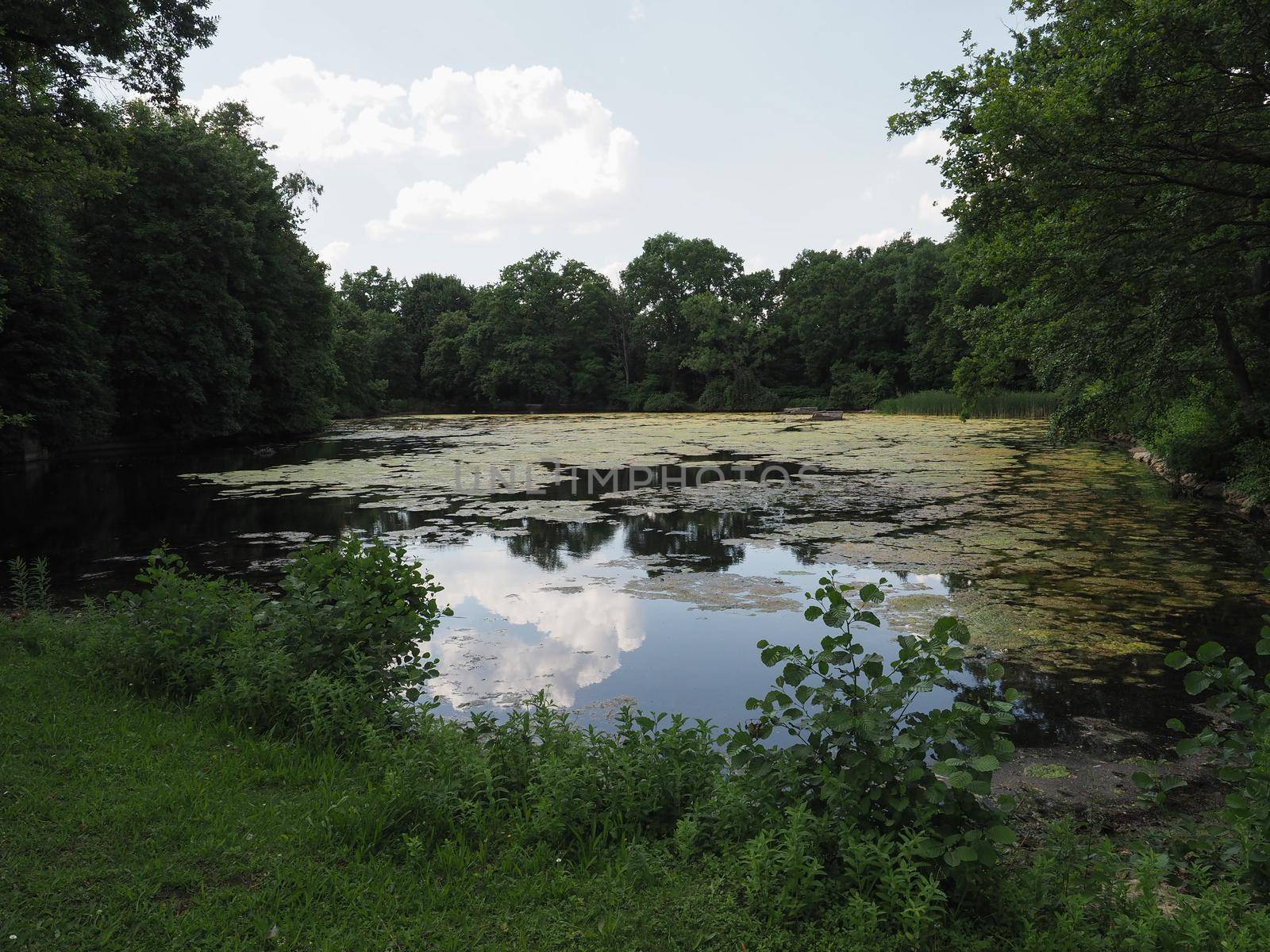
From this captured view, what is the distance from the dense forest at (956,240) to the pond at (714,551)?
7.61 ft

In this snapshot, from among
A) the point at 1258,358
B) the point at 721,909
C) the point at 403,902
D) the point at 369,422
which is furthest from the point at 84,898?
the point at 369,422

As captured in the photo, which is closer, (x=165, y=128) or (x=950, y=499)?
(x=950, y=499)

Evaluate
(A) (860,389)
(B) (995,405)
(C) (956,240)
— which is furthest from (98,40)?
(A) (860,389)

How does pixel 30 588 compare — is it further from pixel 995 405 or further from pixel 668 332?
pixel 668 332

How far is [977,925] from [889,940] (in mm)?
382

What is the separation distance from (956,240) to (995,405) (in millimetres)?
15599

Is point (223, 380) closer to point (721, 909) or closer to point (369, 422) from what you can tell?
point (369, 422)

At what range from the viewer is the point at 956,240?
45.2 metres

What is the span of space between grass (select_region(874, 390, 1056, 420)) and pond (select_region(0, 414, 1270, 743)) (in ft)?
41.2

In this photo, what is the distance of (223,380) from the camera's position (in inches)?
1074

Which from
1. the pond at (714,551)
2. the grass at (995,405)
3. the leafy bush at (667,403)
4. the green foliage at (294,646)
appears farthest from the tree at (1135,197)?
the leafy bush at (667,403)

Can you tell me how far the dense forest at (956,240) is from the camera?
897 cm

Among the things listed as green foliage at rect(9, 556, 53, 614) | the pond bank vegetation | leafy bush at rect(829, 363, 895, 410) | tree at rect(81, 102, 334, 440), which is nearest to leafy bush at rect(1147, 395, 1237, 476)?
the pond bank vegetation

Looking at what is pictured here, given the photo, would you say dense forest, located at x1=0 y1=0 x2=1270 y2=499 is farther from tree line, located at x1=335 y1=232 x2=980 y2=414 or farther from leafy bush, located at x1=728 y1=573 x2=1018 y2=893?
leafy bush, located at x1=728 y1=573 x2=1018 y2=893
